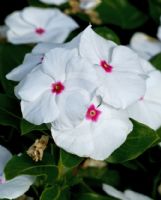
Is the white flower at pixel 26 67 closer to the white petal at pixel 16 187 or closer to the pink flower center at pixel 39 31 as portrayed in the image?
the white petal at pixel 16 187

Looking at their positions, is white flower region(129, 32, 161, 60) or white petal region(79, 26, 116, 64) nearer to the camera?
white petal region(79, 26, 116, 64)

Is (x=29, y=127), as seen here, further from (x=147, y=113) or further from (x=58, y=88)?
(x=147, y=113)

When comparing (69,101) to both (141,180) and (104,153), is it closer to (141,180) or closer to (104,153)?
(104,153)

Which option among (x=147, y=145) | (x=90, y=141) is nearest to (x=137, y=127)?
(x=147, y=145)

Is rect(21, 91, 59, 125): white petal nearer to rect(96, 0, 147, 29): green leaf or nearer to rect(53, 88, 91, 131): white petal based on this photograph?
rect(53, 88, 91, 131): white petal

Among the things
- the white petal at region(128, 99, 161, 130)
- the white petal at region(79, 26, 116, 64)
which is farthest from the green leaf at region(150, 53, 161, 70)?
the white petal at region(79, 26, 116, 64)

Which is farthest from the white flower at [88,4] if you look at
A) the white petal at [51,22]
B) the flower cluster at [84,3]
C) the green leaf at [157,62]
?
the green leaf at [157,62]
